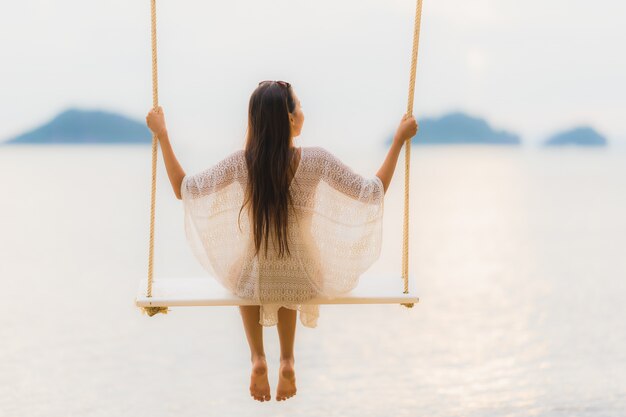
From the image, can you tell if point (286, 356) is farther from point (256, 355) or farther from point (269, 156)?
point (269, 156)

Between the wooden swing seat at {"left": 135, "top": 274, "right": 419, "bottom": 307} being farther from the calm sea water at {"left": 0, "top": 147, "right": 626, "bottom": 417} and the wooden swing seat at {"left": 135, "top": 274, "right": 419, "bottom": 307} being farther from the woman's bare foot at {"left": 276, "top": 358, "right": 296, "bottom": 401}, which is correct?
the calm sea water at {"left": 0, "top": 147, "right": 626, "bottom": 417}

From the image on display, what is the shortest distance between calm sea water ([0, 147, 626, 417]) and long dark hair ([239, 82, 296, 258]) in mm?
5610

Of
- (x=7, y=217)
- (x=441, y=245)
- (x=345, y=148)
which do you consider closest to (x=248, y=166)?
(x=441, y=245)

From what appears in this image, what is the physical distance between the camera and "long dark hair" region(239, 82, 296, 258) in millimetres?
2471

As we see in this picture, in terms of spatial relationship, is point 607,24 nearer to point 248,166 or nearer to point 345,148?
point 345,148

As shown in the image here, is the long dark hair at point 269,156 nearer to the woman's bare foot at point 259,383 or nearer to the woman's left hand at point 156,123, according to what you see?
the woman's left hand at point 156,123

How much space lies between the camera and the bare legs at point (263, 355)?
8.51 feet

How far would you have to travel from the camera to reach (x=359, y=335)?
9344 mm

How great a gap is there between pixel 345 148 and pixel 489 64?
15.8m

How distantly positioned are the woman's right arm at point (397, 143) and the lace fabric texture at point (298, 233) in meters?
0.02

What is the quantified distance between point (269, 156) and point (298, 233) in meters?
0.25

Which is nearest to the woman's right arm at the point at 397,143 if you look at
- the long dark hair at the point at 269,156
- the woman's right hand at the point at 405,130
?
the woman's right hand at the point at 405,130

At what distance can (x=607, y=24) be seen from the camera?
27531mm

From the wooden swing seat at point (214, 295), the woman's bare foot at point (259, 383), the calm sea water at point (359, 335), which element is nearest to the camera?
the wooden swing seat at point (214, 295)
